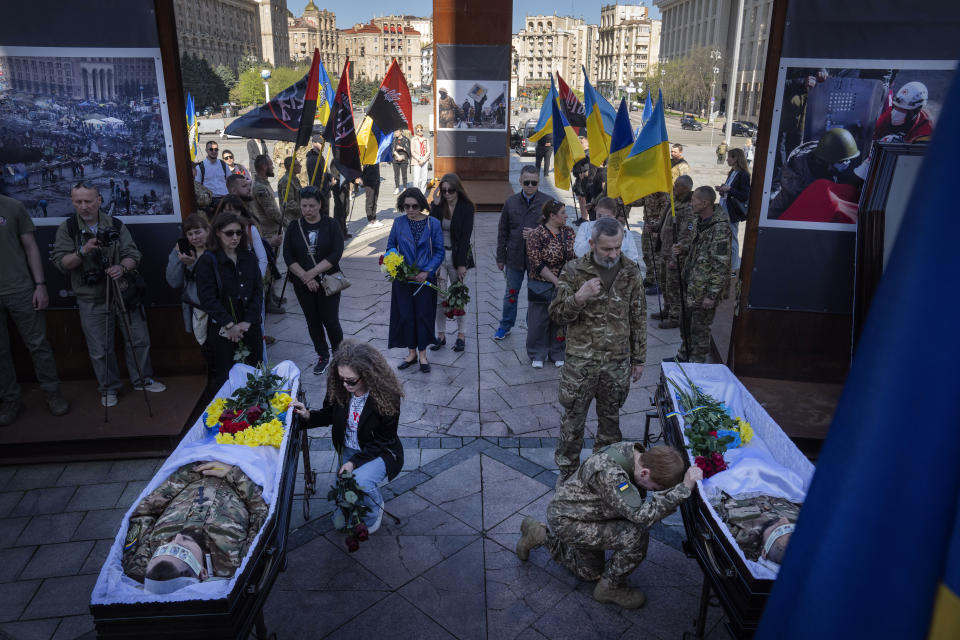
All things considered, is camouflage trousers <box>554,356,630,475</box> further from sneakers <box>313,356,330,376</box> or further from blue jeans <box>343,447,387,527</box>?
sneakers <box>313,356,330,376</box>

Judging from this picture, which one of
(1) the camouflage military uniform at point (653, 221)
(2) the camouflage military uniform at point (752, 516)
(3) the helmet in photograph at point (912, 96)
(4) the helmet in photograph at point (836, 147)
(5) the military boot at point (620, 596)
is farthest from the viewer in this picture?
(1) the camouflage military uniform at point (653, 221)

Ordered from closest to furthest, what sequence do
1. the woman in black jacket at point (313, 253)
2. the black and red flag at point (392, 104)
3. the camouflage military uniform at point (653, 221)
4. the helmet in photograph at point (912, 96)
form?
the helmet in photograph at point (912, 96) → the woman in black jacket at point (313, 253) → the camouflage military uniform at point (653, 221) → the black and red flag at point (392, 104)

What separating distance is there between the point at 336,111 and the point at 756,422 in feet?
21.1

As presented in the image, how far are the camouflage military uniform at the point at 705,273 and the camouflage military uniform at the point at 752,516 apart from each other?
3292 mm

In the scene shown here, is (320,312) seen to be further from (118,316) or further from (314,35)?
(314,35)

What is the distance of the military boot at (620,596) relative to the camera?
13.6 ft

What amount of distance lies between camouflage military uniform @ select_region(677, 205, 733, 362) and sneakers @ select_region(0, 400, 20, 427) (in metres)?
6.50

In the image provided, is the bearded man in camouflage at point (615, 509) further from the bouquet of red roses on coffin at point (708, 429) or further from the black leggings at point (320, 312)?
the black leggings at point (320, 312)

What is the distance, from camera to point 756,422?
16.2 feet

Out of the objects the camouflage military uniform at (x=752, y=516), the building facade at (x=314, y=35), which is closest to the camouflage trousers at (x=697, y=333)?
the camouflage military uniform at (x=752, y=516)

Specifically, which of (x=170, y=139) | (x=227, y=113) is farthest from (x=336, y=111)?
(x=227, y=113)

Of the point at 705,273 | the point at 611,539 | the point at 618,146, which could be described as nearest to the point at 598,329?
the point at 611,539

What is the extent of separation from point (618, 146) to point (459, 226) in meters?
1.91

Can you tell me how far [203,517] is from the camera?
3.52 metres
